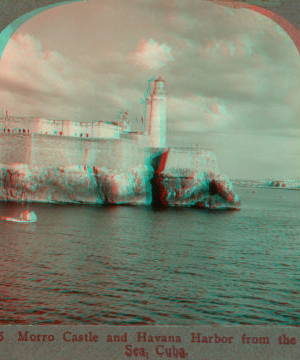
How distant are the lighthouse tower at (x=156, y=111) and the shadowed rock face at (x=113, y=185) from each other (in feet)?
13.7

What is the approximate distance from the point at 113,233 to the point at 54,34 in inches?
192

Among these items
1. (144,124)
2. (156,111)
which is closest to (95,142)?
(144,124)

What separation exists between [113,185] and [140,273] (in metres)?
6.61

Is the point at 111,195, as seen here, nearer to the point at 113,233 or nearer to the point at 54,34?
the point at 113,233

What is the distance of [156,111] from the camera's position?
4742mm

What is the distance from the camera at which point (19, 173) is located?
948 centimetres

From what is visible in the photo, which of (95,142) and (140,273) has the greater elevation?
(95,142)

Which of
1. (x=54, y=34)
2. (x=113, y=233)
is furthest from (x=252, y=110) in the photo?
(x=113, y=233)

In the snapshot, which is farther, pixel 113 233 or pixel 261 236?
pixel 261 236

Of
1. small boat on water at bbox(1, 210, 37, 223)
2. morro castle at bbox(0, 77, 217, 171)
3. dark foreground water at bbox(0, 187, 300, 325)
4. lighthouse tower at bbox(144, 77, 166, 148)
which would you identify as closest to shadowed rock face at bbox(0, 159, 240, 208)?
morro castle at bbox(0, 77, 217, 171)

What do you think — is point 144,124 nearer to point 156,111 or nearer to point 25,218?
point 156,111

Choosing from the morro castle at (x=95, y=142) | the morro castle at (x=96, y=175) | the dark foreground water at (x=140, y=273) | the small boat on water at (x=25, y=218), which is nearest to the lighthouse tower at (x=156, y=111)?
the morro castle at (x=95, y=142)

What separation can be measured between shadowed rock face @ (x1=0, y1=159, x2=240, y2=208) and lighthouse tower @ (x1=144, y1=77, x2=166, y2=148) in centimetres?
416

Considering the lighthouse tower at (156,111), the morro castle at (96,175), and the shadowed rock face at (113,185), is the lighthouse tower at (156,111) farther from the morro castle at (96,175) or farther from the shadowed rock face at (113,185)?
the shadowed rock face at (113,185)
